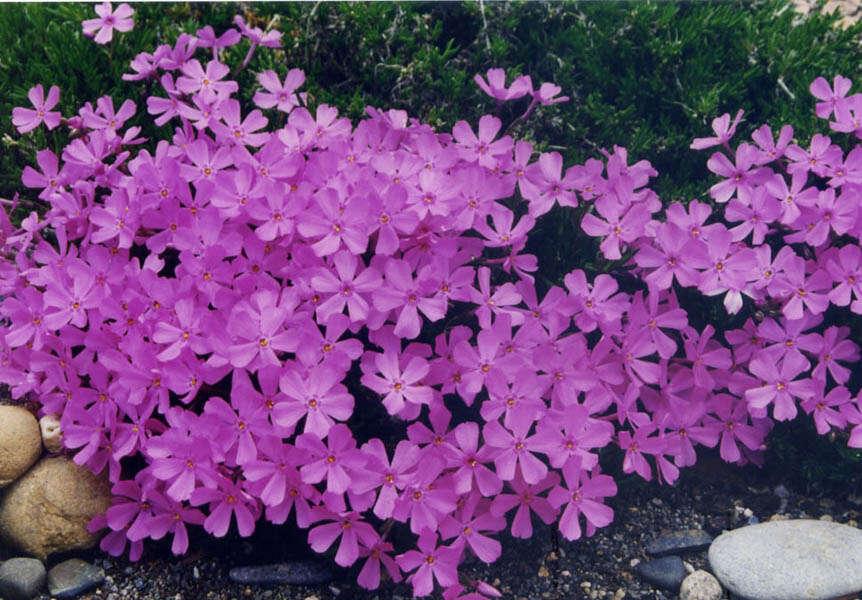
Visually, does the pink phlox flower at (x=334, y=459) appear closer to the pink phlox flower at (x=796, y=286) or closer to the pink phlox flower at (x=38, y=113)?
the pink phlox flower at (x=796, y=286)

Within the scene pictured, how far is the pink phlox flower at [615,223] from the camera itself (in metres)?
2.79

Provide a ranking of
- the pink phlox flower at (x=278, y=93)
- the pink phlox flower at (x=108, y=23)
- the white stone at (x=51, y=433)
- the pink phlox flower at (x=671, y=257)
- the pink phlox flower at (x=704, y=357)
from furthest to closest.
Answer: the pink phlox flower at (x=108, y=23) → the pink phlox flower at (x=278, y=93) → the white stone at (x=51, y=433) → the pink phlox flower at (x=704, y=357) → the pink phlox flower at (x=671, y=257)

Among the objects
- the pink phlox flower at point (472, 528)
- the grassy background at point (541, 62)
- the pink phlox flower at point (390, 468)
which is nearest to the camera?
the pink phlox flower at point (390, 468)

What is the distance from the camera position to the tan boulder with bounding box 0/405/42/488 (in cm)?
287

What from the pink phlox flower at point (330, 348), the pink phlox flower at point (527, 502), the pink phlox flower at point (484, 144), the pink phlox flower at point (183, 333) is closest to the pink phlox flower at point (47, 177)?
the pink phlox flower at point (183, 333)

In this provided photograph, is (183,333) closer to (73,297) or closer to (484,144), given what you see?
(73,297)

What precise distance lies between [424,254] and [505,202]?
642 millimetres

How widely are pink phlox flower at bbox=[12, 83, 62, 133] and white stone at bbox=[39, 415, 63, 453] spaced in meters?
1.02

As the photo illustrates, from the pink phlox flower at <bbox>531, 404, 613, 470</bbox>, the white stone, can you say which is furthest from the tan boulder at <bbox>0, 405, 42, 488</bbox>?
the pink phlox flower at <bbox>531, 404, 613, 470</bbox>

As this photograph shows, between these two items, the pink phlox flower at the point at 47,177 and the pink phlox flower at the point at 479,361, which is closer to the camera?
the pink phlox flower at the point at 479,361

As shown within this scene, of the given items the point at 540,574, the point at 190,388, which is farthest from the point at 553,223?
the point at 190,388

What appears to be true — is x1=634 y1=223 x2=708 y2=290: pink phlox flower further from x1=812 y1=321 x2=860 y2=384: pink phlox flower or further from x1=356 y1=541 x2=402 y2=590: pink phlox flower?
x1=356 y1=541 x2=402 y2=590: pink phlox flower

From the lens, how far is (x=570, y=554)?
312cm

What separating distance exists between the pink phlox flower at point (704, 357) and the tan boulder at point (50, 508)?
6.47ft
